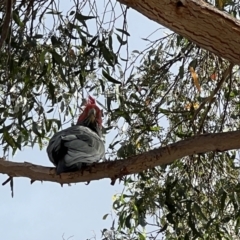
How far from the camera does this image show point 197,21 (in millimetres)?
1720

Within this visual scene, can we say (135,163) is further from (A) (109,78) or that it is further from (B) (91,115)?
(B) (91,115)

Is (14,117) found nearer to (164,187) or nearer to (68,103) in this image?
(68,103)

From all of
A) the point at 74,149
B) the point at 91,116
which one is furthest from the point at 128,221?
the point at 74,149

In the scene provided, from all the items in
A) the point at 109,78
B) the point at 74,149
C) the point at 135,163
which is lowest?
the point at 135,163

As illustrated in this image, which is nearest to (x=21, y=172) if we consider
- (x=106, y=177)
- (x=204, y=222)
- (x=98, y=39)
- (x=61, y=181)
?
(x=61, y=181)

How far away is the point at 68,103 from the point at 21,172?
994 mm

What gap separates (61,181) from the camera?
8.39 ft

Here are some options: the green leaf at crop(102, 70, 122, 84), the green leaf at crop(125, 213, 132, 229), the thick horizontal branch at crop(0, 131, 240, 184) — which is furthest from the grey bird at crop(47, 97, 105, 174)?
the green leaf at crop(125, 213, 132, 229)

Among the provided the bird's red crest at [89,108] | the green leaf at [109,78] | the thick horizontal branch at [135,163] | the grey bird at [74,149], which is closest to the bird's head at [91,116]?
the bird's red crest at [89,108]

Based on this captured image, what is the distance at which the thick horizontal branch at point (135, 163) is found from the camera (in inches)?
87.5

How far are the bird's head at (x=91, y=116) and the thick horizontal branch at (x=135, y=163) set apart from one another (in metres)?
0.80

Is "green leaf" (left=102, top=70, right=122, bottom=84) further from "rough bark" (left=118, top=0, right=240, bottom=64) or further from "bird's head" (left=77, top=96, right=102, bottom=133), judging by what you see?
"rough bark" (left=118, top=0, right=240, bottom=64)

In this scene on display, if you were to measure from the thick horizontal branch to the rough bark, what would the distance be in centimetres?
50

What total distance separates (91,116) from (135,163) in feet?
3.43
